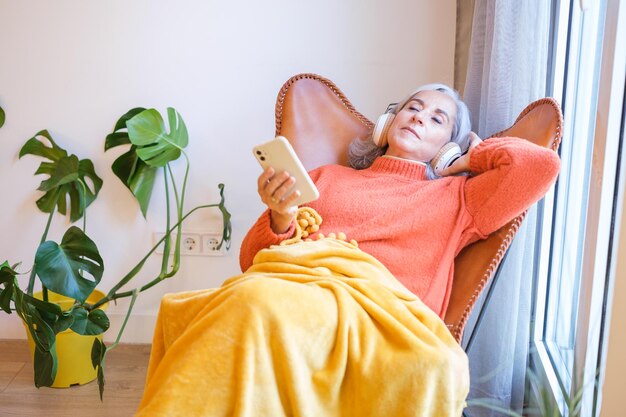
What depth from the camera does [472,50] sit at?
1916mm

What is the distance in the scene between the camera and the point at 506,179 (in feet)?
A: 5.08

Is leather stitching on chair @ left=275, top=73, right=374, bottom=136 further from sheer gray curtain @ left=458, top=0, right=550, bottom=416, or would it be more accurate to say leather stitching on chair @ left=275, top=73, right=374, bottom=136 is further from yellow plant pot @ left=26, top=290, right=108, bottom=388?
yellow plant pot @ left=26, top=290, right=108, bottom=388

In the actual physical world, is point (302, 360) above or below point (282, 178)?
below

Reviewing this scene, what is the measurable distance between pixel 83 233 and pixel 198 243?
0.70m

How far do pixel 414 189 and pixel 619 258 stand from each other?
776 millimetres

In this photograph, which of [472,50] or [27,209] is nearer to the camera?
[472,50]

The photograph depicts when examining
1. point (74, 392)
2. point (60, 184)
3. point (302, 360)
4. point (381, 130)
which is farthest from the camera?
point (60, 184)

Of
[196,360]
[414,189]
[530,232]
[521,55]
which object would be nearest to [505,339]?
[530,232]

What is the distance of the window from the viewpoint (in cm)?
134

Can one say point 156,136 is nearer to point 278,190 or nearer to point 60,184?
point 60,184

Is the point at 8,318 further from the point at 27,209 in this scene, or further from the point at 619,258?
the point at 619,258

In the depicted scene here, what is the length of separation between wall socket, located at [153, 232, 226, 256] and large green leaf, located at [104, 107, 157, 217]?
23 cm

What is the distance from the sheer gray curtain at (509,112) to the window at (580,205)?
11 centimetres

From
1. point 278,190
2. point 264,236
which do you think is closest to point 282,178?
point 278,190
